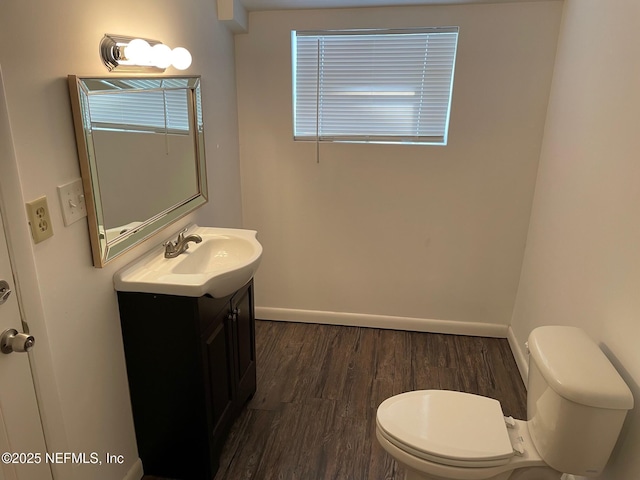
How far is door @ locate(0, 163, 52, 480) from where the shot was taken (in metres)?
1.16

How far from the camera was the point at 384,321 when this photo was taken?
10.1 ft

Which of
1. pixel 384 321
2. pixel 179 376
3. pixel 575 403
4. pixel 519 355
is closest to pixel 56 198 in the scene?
pixel 179 376

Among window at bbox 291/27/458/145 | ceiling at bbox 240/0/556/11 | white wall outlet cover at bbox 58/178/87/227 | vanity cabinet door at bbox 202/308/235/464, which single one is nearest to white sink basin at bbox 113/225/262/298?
vanity cabinet door at bbox 202/308/235/464

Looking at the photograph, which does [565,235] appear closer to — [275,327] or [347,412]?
[347,412]

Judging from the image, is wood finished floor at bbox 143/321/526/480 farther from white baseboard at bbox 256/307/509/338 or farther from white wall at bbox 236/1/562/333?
white wall at bbox 236/1/562/333

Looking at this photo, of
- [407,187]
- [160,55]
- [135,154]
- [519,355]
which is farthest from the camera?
[407,187]

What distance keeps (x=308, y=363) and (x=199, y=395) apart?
41.5 inches

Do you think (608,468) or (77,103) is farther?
(608,468)

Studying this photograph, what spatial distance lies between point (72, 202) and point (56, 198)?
0.21ft

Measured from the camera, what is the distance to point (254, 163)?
2.89 metres

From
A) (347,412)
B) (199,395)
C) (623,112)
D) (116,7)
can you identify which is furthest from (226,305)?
(623,112)

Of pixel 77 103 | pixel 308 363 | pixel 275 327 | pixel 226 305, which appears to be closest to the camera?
pixel 77 103

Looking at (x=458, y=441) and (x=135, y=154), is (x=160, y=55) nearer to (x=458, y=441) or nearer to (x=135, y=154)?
(x=135, y=154)

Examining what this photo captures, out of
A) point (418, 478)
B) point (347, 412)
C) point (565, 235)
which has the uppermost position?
point (565, 235)
